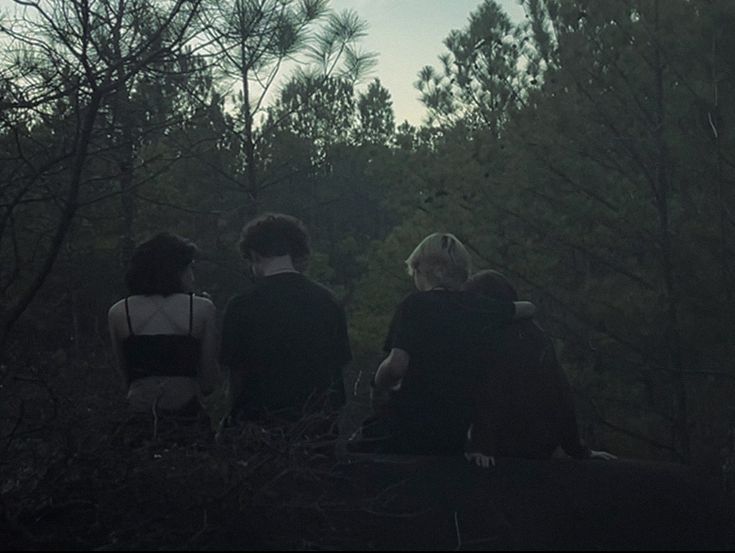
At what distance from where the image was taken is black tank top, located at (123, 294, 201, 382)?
13.1ft

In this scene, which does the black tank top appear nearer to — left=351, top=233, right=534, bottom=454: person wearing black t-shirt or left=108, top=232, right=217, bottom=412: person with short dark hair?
left=108, top=232, right=217, bottom=412: person with short dark hair

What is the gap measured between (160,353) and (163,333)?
0.23 feet

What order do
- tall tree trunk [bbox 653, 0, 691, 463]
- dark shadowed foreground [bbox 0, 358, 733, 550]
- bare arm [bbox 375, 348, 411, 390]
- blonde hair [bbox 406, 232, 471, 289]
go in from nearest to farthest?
1. dark shadowed foreground [bbox 0, 358, 733, 550]
2. bare arm [bbox 375, 348, 411, 390]
3. blonde hair [bbox 406, 232, 471, 289]
4. tall tree trunk [bbox 653, 0, 691, 463]

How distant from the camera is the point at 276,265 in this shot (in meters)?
4.18

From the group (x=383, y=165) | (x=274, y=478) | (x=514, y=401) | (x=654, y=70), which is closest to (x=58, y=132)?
(x=514, y=401)

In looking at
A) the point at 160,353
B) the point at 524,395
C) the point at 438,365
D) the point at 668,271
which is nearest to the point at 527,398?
the point at 524,395

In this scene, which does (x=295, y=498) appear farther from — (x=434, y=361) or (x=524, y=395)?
(x=524, y=395)

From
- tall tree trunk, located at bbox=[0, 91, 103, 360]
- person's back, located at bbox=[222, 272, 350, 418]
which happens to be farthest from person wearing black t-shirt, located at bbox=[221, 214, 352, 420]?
tall tree trunk, located at bbox=[0, 91, 103, 360]

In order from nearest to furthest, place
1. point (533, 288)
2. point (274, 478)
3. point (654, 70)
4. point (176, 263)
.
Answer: point (274, 478)
point (176, 263)
point (654, 70)
point (533, 288)

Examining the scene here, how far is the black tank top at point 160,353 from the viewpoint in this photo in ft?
13.1

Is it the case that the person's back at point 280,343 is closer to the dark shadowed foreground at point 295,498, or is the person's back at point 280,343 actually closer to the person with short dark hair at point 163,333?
the person with short dark hair at point 163,333

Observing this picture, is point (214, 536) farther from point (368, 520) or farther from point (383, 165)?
point (383, 165)

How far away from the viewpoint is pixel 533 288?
511 inches

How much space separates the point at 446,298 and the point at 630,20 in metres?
7.91
